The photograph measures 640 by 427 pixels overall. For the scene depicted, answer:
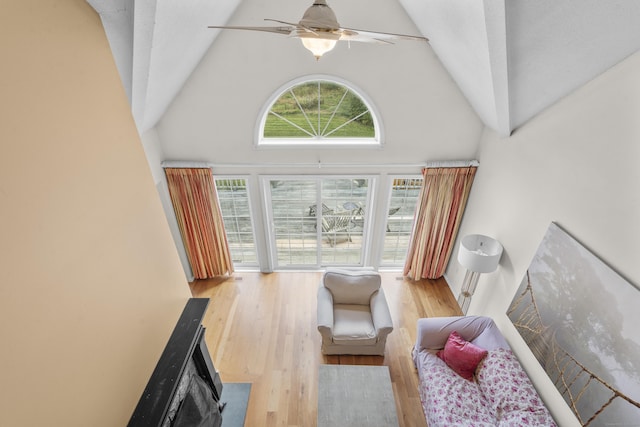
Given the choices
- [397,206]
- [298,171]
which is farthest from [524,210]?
[298,171]

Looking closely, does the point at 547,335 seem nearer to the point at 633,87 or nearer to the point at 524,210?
the point at 524,210

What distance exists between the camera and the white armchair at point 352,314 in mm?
3703

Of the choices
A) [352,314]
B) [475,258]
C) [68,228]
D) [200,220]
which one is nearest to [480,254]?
[475,258]

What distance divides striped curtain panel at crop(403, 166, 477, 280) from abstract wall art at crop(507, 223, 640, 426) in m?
1.60

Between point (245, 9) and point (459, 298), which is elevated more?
point (245, 9)

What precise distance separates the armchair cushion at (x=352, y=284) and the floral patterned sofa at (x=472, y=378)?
74 cm

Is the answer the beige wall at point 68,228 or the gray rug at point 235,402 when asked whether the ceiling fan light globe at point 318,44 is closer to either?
the beige wall at point 68,228

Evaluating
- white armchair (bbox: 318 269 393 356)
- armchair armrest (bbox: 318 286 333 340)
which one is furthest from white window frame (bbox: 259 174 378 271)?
armchair armrest (bbox: 318 286 333 340)

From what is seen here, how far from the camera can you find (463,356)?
329 centimetres

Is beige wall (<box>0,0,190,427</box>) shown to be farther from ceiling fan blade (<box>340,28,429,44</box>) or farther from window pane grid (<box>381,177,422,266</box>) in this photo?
window pane grid (<box>381,177,422,266</box>)

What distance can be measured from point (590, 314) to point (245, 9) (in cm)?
405

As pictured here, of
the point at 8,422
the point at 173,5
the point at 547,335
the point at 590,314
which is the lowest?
the point at 547,335

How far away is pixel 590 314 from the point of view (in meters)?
2.34

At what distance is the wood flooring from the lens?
3.46m
